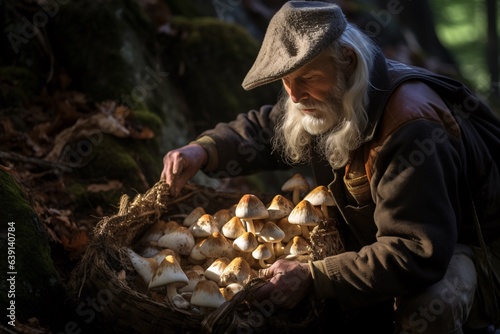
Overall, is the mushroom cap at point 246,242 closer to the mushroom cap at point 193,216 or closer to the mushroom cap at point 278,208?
the mushroom cap at point 278,208

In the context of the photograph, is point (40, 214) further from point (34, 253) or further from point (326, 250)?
point (326, 250)

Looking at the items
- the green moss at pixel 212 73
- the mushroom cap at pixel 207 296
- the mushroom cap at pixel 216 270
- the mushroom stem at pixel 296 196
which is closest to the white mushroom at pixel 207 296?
the mushroom cap at pixel 207 296

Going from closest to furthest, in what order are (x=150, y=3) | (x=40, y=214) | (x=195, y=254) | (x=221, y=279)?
(x=221, y=279) < (x=195, y=254) < (x=40, y=214) < (x=150, y=3)

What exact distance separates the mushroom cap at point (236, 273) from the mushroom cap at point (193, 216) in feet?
1.92

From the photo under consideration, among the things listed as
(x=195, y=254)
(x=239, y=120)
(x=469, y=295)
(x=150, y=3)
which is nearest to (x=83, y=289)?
(x=195, y=254)

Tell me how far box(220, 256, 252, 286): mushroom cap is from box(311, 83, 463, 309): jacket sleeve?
0.41 m

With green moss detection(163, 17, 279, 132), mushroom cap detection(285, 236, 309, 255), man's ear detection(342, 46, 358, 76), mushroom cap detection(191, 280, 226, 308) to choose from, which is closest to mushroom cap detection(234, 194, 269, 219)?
mushroom cap detection(285, 236, 309, 255)

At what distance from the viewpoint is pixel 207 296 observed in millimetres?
2982

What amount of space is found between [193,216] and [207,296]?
35.7 inches

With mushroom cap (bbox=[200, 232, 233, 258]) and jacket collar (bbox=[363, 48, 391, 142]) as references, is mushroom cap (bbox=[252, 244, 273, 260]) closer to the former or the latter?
mushroom cap (bbox=[200, 232, 233, 258])

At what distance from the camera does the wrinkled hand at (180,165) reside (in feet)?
12.7

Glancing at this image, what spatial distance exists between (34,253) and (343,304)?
1712mm

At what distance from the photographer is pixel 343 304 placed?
302 centimetres

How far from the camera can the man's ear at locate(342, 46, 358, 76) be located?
10.1ft
